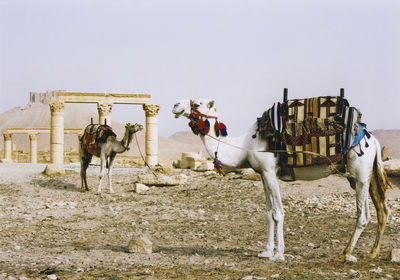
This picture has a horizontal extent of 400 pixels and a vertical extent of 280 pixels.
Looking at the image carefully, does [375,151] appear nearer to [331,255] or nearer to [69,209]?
[331,255]

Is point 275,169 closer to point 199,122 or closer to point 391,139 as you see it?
point 199,122

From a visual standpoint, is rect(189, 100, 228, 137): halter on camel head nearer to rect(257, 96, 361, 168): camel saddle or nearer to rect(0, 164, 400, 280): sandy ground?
rect(257, 96, 361, 168): camel saddle

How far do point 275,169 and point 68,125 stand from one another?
398ft

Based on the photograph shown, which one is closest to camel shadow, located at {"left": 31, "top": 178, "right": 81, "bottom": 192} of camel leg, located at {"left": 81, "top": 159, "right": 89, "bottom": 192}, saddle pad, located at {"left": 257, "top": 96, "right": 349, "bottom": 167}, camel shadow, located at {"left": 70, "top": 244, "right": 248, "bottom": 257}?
camel leg, located at {"left": 81, "top": 159, "right": 89, "bottom": 192}

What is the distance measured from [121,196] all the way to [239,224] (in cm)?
632

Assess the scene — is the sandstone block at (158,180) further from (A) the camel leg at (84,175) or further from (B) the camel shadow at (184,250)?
(B) the camel shadow at (184,250)

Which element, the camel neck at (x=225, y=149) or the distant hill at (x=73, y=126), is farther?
the distant hill at (x=73, y=126)

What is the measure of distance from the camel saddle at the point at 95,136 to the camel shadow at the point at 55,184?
62.7 inches

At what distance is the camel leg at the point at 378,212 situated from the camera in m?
7.74

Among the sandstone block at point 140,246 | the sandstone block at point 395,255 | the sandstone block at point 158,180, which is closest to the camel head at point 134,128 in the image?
the sandstone block at point 158,180

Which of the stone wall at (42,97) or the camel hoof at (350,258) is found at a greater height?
the stone wall at (42,97)

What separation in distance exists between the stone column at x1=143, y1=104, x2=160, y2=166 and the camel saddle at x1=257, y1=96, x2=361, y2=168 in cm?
2405

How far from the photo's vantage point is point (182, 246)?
365 inches

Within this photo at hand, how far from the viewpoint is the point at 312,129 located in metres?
7.69
